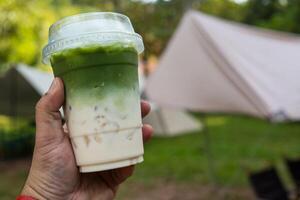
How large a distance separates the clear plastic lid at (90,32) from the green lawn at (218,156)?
6075 millimetres

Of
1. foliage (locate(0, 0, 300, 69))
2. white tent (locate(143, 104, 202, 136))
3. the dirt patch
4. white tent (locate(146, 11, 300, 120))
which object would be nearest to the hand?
white tent (locate(146, 11, 300, 120))

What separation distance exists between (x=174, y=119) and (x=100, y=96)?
32.2 feet

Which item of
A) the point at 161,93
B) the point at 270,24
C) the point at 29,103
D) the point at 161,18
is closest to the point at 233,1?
the point at 270,24

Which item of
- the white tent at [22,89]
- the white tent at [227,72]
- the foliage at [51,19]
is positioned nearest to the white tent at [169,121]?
the foliage at [51,19]

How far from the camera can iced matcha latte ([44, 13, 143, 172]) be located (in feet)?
4.12

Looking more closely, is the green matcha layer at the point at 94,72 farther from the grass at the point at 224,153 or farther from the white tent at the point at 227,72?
the grass at the point at 224,153

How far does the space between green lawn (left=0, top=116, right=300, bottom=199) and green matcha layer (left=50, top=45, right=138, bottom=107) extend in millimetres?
6110

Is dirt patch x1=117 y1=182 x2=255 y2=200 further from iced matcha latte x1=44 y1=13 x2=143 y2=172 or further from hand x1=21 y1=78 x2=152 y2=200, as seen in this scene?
iced matcha latte x1=44 y1=13 x2=143 y2=172

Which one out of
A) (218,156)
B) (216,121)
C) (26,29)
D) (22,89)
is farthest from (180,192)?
(216,121)

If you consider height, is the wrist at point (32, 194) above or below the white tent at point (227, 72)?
above

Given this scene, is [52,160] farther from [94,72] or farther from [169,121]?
[169,121]

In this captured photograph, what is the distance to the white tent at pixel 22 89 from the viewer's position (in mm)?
8020

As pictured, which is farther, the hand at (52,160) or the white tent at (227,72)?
the white tent at (227,72)

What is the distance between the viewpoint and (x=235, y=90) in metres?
4.75
